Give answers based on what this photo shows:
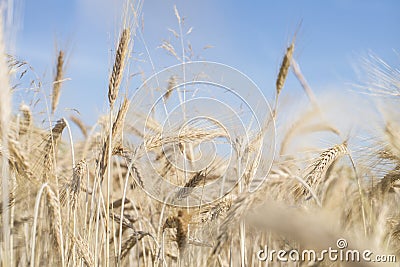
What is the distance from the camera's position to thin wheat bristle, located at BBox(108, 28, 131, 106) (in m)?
2.09

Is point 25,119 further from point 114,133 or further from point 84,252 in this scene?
point 84,252

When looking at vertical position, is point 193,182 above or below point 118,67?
below

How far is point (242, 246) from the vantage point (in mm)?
2088

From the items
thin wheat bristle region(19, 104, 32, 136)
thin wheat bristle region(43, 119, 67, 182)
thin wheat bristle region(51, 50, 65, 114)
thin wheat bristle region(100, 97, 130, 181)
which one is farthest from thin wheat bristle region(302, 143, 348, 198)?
thin wheat bristle region(51, 50, 65, 114)

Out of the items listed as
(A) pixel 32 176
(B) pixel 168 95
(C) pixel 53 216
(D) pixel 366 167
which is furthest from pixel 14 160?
(D) pixel 366 167

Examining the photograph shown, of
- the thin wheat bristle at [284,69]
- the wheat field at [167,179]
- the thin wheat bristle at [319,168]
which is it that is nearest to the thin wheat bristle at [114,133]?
the wheat field at [167,179]

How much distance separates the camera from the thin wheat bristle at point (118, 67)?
2.09 m

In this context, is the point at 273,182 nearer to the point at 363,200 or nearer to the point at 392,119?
the point at 363,200

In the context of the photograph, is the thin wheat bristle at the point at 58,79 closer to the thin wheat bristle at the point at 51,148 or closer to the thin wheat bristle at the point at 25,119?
the thin wheat bristle at the point at 25,119

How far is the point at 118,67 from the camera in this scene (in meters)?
2.12

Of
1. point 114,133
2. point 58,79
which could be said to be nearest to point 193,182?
point 114,133

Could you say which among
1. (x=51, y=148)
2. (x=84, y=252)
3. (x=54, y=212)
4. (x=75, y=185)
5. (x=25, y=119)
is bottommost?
(x=84, y=252)

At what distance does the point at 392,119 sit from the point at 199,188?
950 mm

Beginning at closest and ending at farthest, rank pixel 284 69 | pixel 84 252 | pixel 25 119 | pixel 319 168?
pixel 319 168 → pixel 84 252 → pixel 284 69 → pixel 25 119
